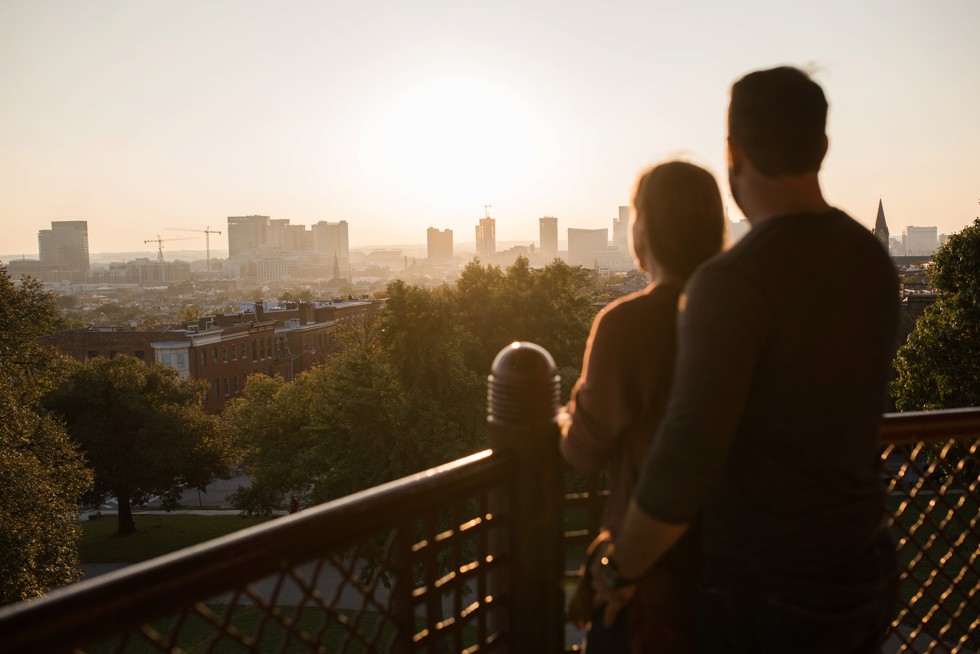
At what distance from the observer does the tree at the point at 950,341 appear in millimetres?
20328

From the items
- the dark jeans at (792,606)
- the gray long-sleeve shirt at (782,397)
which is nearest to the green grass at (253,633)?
the dark jeans at (792,606)

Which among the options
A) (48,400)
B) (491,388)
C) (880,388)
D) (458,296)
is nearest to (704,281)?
(880,388)

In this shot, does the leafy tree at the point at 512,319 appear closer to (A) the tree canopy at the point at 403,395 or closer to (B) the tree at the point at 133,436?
(A) the tree canopy at the point at 403,395

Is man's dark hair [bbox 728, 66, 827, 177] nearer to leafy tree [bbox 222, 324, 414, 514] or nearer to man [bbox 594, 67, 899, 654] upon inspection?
man [bbox 594, 67, 899, 654]

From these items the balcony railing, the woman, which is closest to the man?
the woman

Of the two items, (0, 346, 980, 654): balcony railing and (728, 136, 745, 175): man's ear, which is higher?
(728, 136, 745, 175): man's ear

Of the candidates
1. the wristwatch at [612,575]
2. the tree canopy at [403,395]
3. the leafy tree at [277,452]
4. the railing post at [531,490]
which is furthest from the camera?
the leafy tree at [277,452]

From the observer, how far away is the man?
72.0 inches

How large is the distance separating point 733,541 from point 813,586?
203 mm

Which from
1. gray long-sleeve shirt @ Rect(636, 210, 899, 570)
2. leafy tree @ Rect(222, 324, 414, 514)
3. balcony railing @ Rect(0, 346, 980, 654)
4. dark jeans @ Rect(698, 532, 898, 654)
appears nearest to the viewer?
balcony railing @ Rect(0, 346, 980, 654)

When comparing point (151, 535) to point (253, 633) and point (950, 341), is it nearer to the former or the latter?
point (253, 633)

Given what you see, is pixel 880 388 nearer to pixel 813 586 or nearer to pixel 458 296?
pixel 813 586

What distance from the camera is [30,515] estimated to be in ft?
55.3

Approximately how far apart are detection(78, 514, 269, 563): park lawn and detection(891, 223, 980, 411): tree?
68.9ft
